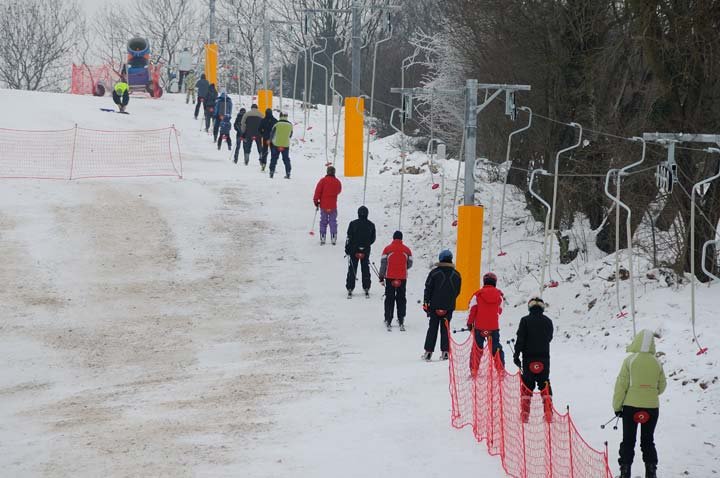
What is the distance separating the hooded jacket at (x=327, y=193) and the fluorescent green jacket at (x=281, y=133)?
536 cm

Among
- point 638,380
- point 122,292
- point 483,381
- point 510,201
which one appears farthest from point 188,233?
point 638,380

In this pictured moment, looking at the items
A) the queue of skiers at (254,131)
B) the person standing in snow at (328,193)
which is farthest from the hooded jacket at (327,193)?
the queue of skiers at (254,131)

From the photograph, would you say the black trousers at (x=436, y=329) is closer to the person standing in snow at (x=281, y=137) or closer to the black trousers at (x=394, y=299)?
the black trousers at (x=394, y=299)

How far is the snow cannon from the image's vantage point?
44.0m

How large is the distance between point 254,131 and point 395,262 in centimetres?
1302

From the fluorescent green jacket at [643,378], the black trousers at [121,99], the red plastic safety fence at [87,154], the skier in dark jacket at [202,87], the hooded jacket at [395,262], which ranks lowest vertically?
the fluorescent green jacket at [643,378]

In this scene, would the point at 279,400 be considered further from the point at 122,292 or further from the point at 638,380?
the point at 122,292

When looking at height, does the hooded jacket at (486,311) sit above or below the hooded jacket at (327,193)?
below

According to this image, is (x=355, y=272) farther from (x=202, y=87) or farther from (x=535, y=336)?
(x=202, y=87)

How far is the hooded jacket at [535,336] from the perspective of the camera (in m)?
11.9

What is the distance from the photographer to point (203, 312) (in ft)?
61.3

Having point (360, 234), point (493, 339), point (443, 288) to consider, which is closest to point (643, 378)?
point (493, 339)

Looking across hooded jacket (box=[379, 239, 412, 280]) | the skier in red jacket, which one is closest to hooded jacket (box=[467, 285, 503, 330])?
the skier in red jacket

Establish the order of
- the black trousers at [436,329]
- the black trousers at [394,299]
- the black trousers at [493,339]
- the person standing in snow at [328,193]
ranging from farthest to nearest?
the person standing in snow at [328,193] < the black trousers at [394,299] < the black trousers at [436,329] < the black trousers at [493,339]
